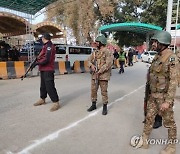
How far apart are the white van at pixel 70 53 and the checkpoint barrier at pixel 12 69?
370cm

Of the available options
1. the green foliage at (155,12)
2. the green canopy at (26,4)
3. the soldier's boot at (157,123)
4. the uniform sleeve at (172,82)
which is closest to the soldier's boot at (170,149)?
the uniform sleeve at (172,82)

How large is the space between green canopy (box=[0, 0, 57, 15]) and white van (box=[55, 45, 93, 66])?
8.45 ft

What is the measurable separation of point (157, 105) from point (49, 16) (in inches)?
1328

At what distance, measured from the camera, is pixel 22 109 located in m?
6.17

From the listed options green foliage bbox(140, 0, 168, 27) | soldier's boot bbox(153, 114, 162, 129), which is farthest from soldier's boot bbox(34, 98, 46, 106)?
green foliage bbox(140, 0, 168, 27)

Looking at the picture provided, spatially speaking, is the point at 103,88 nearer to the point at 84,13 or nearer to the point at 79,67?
the point at 79,67

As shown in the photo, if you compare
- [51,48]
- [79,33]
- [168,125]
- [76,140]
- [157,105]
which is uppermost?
[79,33]

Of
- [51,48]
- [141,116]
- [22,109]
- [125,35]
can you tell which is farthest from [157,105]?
[125,35]

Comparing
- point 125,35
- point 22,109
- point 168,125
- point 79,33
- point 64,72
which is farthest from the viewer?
point 125,35

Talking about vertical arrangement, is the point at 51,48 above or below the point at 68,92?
above

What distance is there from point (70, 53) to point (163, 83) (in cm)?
1309

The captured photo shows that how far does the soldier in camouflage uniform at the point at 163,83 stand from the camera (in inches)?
134

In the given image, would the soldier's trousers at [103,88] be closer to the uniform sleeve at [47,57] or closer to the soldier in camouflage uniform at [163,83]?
the uniform sleeve at [47,57]

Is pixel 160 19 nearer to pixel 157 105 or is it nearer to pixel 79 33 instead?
pixel 79 33
